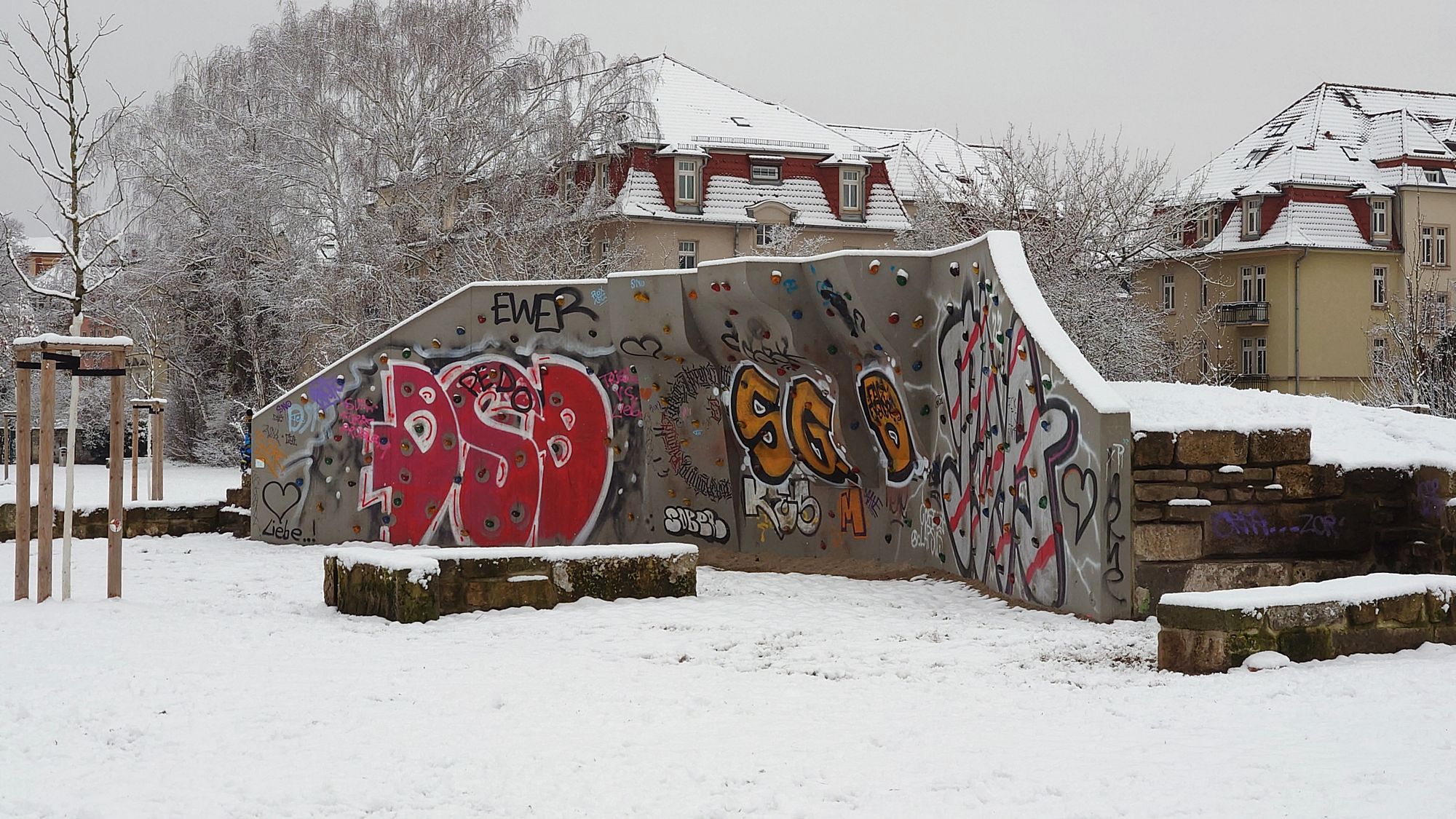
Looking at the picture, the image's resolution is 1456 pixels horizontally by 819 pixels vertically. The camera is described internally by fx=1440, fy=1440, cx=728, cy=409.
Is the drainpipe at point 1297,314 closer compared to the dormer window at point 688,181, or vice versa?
the dormer window at point 688,181

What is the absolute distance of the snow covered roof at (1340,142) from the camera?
41.6 metres

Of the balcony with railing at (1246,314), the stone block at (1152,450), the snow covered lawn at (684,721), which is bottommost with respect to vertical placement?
the snow covered lawn at (684,721)

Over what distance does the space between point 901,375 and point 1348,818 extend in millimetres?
9020

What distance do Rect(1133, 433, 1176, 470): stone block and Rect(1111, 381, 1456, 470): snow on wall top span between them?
0.05 m

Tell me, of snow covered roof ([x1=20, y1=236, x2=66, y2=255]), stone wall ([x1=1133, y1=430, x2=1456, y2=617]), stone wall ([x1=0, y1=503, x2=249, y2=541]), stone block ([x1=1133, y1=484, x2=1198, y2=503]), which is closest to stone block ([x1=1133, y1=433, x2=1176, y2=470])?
stone wall ([x1=1133, y1=430, x2=1456, y2=617])

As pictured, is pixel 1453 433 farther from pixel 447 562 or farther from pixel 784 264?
pixel 447 562

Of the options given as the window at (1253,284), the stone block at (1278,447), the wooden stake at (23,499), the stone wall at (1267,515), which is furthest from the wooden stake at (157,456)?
the window at (1253,284)

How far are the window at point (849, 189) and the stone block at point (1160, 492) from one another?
28.7 metres

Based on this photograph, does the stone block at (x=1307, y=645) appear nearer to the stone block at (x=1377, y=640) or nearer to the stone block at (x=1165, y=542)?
the stone block at (x=1377, y=640)

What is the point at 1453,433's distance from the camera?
1185 centimetres

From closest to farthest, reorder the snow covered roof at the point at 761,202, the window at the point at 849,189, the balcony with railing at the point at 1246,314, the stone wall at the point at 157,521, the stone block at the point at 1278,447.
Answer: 1. the stone block at the point at 1278,447
2. the stone wall at the point at 157,521
3. the snow covered roof at the point at 761,202
4. the window at the point at 849,189
5. the balcony with railing at the point at 1246,314

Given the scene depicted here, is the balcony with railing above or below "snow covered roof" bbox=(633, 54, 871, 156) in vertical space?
below

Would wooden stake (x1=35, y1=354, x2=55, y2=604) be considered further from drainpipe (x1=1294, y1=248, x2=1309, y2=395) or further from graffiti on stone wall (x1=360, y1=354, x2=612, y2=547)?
drainpipe (x1=1294, y1=248, x2=1309, y2=395)

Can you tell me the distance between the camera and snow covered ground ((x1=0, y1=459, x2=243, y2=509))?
18656 millimetres
